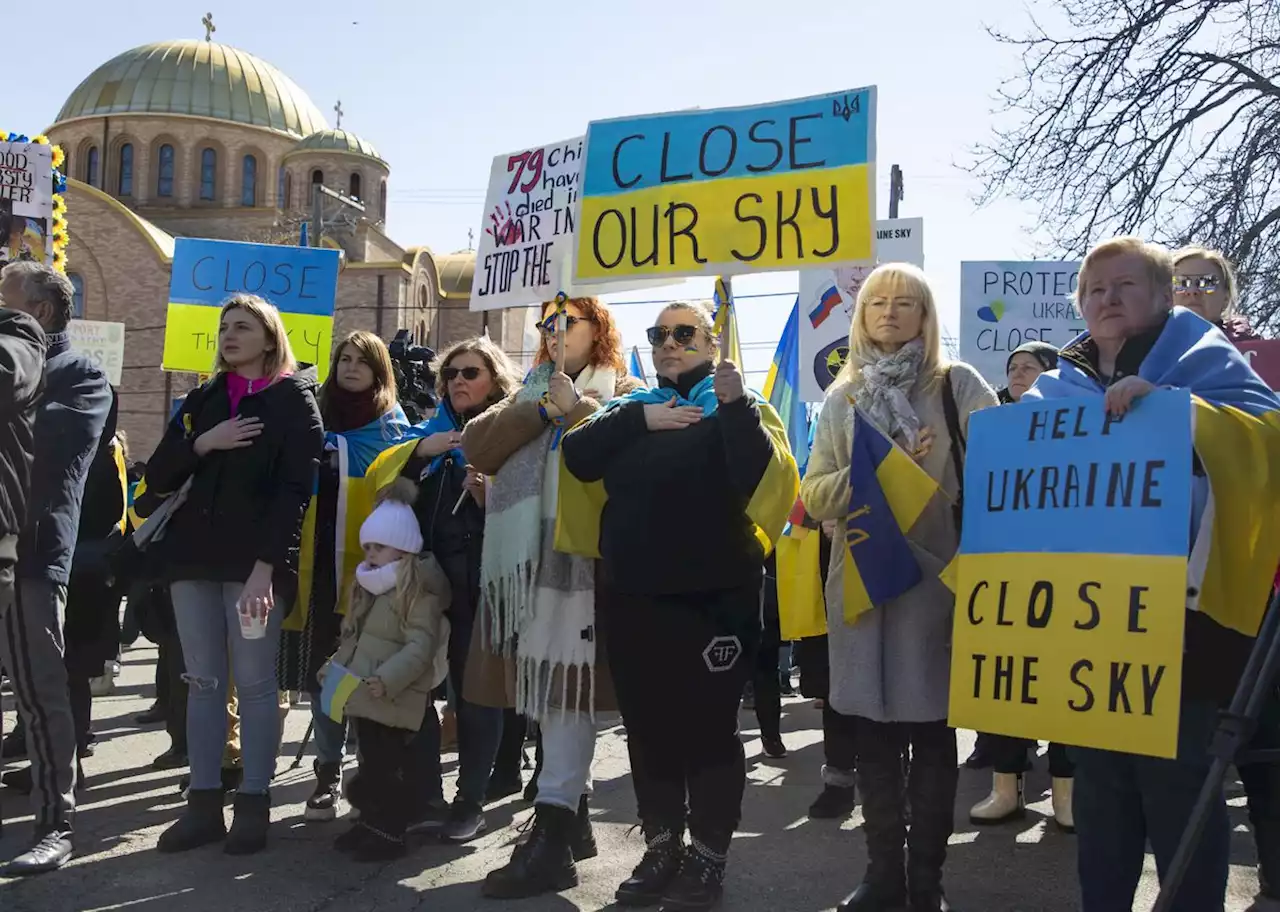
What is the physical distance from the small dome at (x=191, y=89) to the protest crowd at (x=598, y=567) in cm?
5348

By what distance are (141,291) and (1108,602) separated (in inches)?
1907

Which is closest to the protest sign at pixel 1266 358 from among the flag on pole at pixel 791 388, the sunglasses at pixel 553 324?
the sunglasses at pixel 553 324

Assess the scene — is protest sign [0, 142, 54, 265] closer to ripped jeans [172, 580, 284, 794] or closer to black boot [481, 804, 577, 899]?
ripped jeans [172, 580, 284, 794]

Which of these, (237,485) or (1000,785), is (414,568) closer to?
(237,485)

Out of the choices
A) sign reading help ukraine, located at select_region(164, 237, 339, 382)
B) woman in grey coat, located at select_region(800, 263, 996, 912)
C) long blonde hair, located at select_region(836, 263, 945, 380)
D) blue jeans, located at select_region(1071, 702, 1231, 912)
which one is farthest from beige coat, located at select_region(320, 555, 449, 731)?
sign reading help ukraine, located at select_region(164, 237, 339, 382)

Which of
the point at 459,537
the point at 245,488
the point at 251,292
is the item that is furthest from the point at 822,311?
the point at 245,488

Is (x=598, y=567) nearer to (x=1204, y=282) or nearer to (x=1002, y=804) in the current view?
(x=1002, y=804)

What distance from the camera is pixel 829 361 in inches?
319

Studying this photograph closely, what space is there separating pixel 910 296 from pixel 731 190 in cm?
92

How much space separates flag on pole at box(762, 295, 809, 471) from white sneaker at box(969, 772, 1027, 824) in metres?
3.12

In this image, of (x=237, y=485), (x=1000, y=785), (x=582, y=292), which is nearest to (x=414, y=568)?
(x=237, y=485)

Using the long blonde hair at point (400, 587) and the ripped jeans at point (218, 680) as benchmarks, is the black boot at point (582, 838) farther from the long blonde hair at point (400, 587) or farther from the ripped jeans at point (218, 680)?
the ripped jeans at point (218, 680)

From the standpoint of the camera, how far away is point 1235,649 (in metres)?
3.12

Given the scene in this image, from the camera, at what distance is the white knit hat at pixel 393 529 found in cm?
496
